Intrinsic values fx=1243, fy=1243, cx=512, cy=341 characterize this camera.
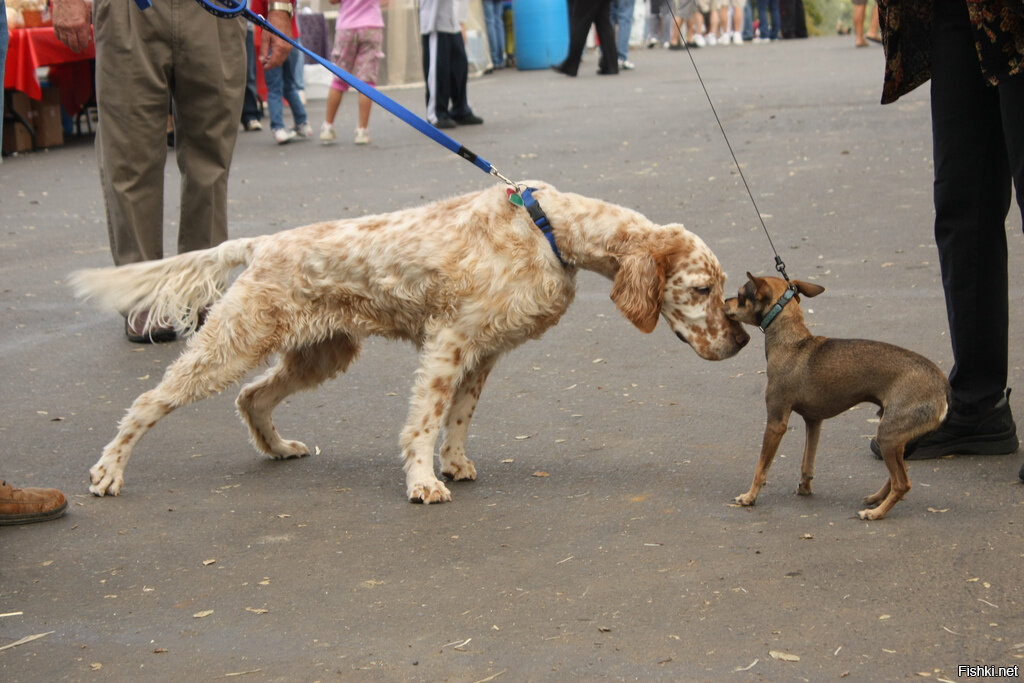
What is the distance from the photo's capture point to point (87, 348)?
6555mm

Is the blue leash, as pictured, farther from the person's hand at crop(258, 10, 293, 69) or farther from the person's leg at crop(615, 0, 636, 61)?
the person's leg at crop(615, 0, 636, 61)

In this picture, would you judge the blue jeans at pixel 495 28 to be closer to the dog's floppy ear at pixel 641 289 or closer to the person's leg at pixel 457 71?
the person's leg at pixel 457 71

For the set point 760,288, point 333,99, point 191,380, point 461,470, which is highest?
point 760,288

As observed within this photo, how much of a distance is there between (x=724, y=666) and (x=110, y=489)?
2.46m

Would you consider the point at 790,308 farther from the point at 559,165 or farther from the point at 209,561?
the point at 559,165

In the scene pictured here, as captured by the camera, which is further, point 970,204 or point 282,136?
point 282,136

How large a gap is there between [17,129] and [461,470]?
11.5 metres

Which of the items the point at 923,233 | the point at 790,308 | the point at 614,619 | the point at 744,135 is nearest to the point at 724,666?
the point at 614,619

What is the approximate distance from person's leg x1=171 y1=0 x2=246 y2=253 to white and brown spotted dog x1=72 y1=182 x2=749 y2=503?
2154 millimetres

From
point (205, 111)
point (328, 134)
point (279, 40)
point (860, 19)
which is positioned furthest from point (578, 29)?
point (860, 19)

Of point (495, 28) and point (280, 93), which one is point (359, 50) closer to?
point (280, 93)

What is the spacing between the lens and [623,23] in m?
23.1

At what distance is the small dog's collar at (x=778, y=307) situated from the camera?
13.5ft

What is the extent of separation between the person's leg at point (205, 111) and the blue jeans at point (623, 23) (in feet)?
54.6
